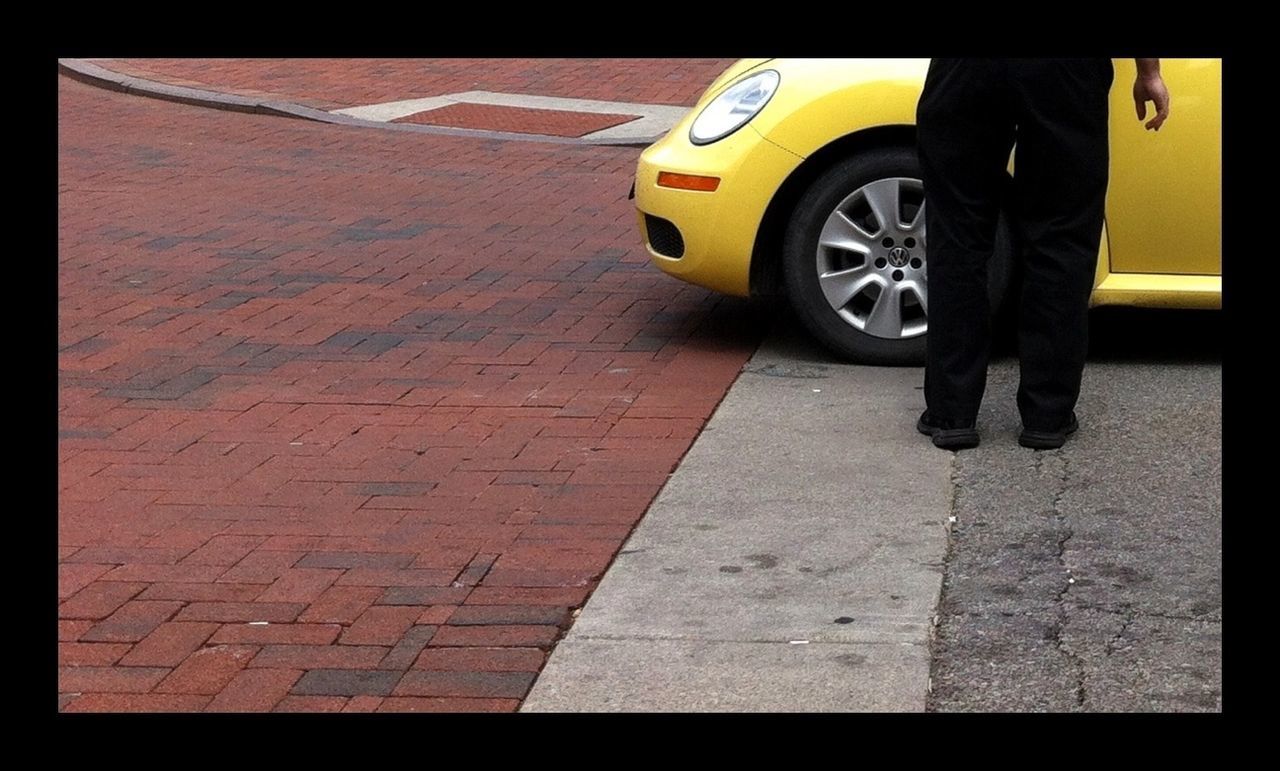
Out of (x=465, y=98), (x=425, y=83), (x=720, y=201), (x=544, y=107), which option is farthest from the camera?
(x=425, y=83)

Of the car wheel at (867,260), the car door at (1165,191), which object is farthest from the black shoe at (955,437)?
the car door at (1165,191)

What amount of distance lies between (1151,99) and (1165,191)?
886 millimetres

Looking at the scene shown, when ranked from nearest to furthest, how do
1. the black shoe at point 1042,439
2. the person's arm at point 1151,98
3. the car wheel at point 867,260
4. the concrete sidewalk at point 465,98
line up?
the person's arm at point 1151,98, the black shoe at point 1042,439, the car wheel at point 867,260, the concrete sidewalk at point 465,98

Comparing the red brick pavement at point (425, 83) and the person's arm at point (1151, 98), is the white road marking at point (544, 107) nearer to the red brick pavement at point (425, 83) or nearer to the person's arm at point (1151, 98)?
the red brick pavement at point (425, 83)

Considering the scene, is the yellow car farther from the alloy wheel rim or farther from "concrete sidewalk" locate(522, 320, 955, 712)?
"concrete sidewalk" locate(522, 320, 955, 712)

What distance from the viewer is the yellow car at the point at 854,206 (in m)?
5.35

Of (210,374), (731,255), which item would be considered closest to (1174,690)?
(731,255)

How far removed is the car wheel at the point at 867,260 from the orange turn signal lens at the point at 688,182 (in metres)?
0.30

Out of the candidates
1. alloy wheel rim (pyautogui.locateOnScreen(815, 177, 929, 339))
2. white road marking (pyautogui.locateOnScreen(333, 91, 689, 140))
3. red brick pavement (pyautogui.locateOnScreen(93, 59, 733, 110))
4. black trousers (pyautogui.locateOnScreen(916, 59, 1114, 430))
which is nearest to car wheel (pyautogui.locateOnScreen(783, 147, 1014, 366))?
alloy wheel rim (pyautogui.locateOnScreen(815, 177, 929, 339))

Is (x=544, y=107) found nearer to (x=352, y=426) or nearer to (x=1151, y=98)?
(x=352, y=426)

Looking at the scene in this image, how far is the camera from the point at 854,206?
5.66 m

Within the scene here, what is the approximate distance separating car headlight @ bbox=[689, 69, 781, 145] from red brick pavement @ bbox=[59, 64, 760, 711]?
0.78 metres

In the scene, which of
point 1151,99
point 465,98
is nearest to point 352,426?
point 1151,99
